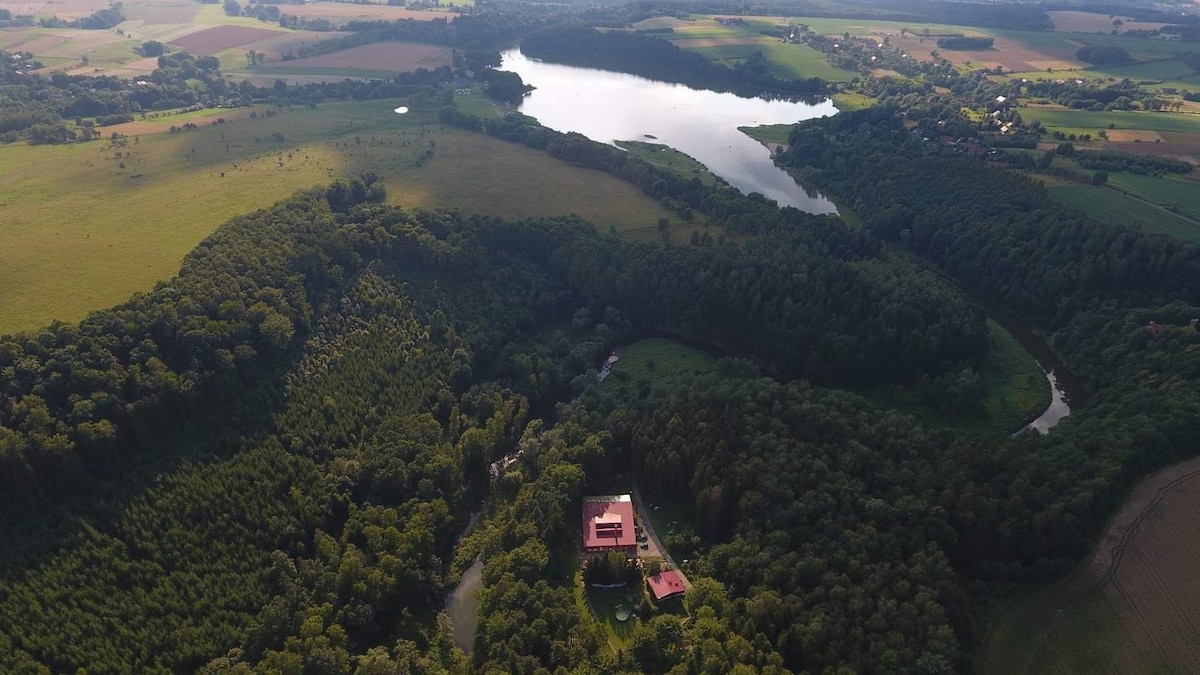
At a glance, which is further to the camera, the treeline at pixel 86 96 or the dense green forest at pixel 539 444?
the treeline at pixel 86 96

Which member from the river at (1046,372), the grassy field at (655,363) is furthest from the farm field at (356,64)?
the river at (1046,372)

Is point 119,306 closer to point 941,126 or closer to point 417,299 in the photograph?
point 417,299

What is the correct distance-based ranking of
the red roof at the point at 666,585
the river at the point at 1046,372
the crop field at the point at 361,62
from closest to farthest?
the red roof at the point at 666,585, the river at the point at 1046,372, the crop field at the point at 361,62

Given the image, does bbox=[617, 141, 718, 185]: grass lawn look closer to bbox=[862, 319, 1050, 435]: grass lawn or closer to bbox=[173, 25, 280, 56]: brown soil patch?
bbox=[862, 319, 1050, 435]: grass lawn

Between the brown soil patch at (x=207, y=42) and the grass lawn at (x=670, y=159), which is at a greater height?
the brown soil patch at (x=207, y=42)

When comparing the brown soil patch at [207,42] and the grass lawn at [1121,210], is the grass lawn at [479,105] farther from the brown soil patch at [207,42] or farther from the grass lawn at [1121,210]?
the grass lawn at [1121,210]

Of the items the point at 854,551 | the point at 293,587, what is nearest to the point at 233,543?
the point at 293,587
